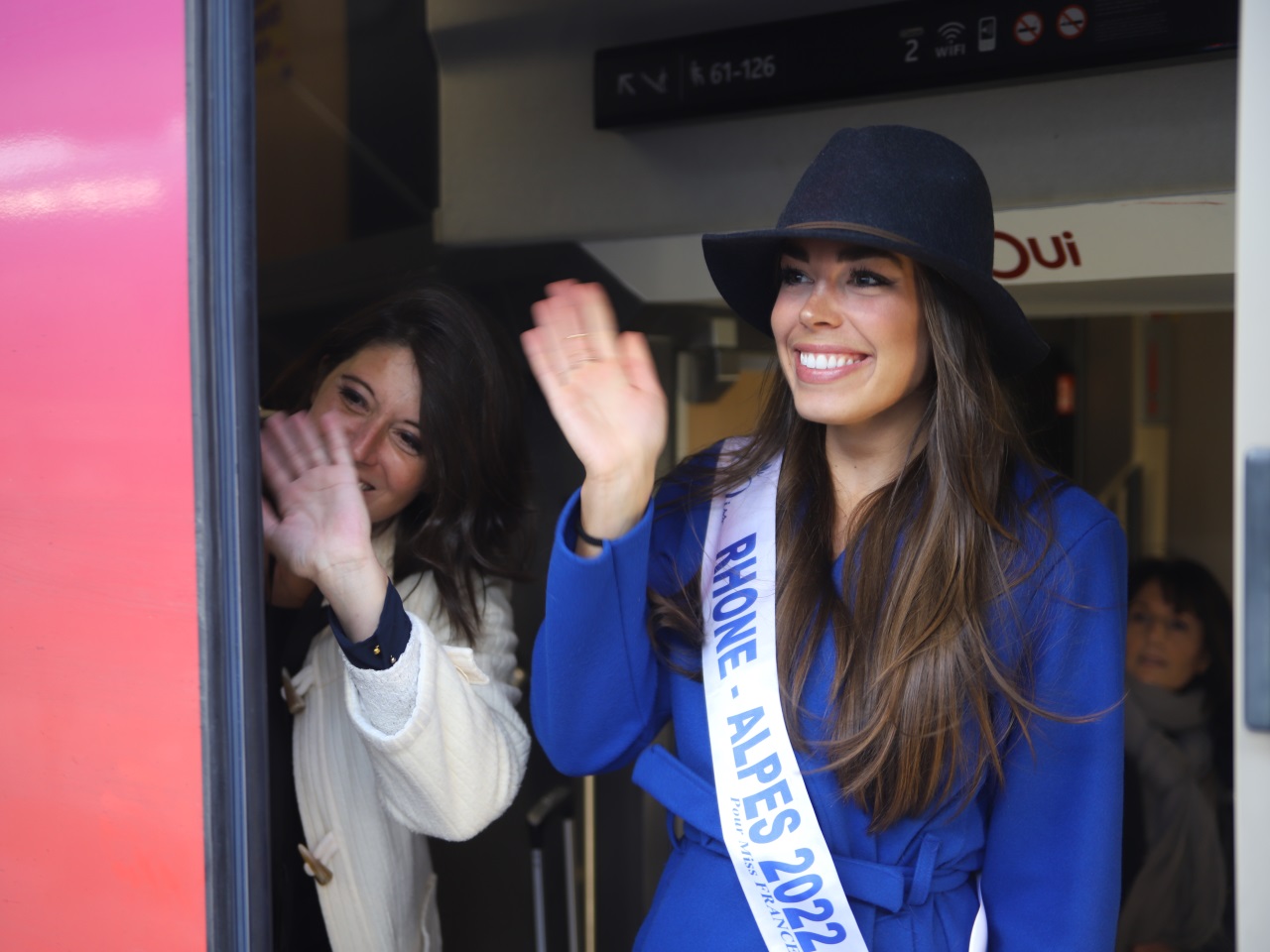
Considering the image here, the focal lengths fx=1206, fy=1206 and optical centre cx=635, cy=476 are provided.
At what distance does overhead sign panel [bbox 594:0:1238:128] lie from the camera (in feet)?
7.31

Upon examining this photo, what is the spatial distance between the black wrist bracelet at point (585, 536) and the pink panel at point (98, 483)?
0.44 meters

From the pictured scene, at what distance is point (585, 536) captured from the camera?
1456 millimetres

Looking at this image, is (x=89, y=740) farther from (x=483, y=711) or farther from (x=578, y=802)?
(x=578, y=802)

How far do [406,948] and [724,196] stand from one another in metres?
1.72

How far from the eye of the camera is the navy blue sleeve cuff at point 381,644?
1.57m

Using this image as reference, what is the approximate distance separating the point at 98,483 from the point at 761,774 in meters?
0.83

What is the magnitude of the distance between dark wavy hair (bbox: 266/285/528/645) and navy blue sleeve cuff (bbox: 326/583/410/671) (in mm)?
282

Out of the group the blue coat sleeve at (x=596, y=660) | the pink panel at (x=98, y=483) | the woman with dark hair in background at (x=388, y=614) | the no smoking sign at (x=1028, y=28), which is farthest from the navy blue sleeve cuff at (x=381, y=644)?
the no smoking sign at (x=1028, y=28)

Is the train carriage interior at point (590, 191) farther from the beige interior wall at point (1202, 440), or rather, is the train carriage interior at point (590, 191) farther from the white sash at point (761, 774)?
the beige interior wall at point (1202, 440)

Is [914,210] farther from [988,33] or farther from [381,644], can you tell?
[988,33]

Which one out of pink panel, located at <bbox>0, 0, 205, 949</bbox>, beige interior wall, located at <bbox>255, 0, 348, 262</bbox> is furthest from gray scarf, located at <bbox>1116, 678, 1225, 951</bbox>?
pink panel, located at <bbox>0, 0, 205, 949</bbox>

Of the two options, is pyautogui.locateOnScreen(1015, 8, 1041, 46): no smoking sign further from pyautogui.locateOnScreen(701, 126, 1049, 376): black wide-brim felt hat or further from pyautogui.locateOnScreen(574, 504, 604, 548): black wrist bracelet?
pyautogui.locateOnScreen(574, 504, 604, 548): black wrist bracelet

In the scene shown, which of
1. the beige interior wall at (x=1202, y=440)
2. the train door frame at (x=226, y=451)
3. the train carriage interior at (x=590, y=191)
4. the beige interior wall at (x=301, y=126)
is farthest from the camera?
the beige interior wall at (x=1202, y=440)

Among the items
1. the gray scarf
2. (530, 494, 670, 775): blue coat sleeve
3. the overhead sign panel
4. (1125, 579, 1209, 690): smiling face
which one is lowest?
the gray scarf
